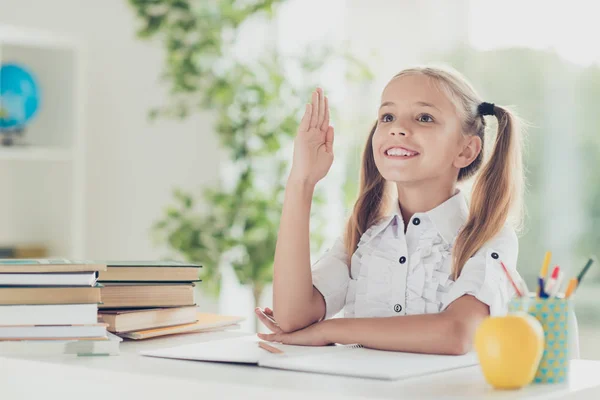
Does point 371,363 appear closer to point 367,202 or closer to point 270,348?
point 270,348

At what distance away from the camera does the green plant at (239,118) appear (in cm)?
317

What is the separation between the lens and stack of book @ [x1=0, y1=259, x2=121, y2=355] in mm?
1264

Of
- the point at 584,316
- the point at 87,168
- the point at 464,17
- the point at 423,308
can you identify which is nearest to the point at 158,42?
the point at 87,168

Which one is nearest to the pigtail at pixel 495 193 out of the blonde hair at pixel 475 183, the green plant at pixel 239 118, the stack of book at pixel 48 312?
the blonde hair at pixel 475 183

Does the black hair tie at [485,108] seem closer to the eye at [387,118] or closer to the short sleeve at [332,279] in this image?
the eye at [387,118]

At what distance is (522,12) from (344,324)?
1944mm

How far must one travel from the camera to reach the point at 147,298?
1459 millimetres

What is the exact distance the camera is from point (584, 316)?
2.92 m

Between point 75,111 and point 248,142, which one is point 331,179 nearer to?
point 248,142

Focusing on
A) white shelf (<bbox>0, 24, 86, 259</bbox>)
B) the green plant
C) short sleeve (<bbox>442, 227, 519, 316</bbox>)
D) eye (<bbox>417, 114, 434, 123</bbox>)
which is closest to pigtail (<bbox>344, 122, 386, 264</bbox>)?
eye (<bbox>417, 114, 434, 123</bbox>)

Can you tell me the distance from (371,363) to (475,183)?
60 centimetres

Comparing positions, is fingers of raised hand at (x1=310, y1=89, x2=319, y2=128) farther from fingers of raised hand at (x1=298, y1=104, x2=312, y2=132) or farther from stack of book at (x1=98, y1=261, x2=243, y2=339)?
stack of book at (x1=98, y1=261, x2=243, y2=339)

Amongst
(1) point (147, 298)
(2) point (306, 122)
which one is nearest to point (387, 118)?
(2) point (306, 122)

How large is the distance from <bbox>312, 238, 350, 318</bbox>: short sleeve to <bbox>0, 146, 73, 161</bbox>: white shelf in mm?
2175
